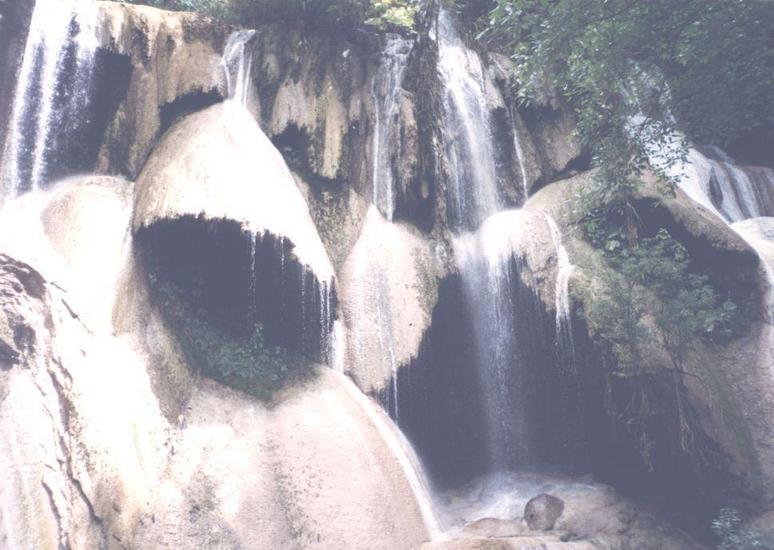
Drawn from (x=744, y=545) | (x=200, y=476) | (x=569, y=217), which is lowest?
(x=744, y=545)

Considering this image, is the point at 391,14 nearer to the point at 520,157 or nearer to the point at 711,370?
the point at 520,157

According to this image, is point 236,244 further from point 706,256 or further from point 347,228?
point 706,256

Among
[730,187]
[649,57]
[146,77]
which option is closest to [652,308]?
[649,57]

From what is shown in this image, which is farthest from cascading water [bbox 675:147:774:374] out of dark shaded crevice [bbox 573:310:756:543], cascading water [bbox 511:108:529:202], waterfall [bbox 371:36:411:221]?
waterfall [bbox 371:36:411:221]

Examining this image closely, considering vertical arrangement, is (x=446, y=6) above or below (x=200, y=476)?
above

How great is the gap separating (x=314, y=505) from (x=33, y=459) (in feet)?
12.1

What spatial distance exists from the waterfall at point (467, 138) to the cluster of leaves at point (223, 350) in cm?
544

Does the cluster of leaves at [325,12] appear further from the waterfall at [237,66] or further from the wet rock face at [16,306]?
the wet rock face at [16,306]

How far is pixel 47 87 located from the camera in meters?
10.9

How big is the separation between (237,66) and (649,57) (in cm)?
849

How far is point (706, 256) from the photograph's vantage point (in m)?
12.3

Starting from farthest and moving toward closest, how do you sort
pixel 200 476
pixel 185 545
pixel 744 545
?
pixel 744 545 < pixel 200 476 < pixel 185 545

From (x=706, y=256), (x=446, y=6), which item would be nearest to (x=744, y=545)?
(x=706, y=256)

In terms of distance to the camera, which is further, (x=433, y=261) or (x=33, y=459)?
(x=433, y=261)
